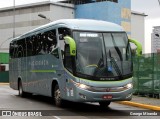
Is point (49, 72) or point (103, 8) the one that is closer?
point (49, 72)

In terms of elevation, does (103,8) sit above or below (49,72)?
above

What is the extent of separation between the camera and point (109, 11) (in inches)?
3686

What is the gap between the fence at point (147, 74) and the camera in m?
21.4

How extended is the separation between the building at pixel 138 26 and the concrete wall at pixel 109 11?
16.0 metres

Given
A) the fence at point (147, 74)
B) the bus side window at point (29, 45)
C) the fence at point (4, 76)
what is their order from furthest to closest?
the fence at point (4, 76), the fence at point (147, 74), the bus side window at point (29, 45)

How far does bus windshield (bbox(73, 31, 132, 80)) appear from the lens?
48.5 ft

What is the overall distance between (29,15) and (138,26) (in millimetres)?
34909

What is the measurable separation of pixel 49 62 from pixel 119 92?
4.31 m

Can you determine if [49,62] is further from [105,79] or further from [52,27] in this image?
[105,79]

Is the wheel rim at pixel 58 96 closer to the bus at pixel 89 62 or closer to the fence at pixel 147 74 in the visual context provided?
the bus at pixel 89 62

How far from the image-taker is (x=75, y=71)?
1490 cm

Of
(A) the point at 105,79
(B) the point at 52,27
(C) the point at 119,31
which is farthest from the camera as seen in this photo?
(B) the point at 52,27

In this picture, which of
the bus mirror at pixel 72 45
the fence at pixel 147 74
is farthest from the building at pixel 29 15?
the bus mirror at pixel 72 45

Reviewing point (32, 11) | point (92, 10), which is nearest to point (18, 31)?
point (32, 11)
